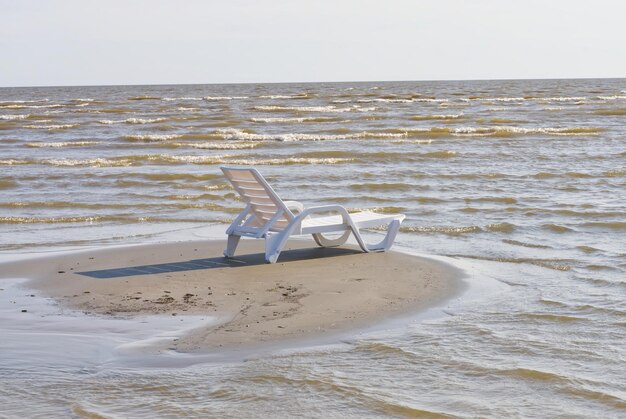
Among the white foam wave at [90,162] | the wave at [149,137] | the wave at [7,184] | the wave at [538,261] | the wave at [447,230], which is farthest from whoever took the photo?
the wave at [149,137]

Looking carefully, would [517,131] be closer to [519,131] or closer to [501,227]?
[519,131]

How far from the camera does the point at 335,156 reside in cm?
2267

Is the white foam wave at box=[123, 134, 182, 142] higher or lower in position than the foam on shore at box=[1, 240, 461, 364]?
lower

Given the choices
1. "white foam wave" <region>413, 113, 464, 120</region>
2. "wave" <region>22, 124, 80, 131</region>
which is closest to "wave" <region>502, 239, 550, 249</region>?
"white foam wave" <region>413, 113, 464, 120</region>

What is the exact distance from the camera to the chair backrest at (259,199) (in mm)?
9445

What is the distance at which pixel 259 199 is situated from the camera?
9812 millimetres

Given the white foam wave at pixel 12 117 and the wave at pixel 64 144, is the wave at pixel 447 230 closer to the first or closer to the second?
the wave at pixel 64 144

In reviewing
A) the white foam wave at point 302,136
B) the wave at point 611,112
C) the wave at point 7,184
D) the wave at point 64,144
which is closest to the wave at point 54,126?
the wave at point 64,144

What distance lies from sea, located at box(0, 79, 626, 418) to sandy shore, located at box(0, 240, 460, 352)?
Answer: 0.38 metres

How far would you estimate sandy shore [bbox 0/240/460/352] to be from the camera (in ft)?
23.1

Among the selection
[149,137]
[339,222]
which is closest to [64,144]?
[149,137]

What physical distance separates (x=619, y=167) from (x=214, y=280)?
1234 cm

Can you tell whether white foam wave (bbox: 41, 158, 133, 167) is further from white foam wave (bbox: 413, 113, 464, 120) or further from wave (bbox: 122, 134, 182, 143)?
white foam wave (bbox: 413, 113, 464, 120)

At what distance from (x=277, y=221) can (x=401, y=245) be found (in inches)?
71.5
